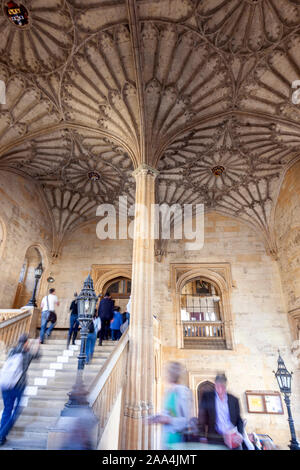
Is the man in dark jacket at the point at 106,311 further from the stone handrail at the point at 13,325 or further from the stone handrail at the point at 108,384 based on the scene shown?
the stone handrail at the point at 13,325

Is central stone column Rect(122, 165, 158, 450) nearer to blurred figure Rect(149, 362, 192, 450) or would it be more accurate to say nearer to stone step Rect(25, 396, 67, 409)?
stone step Rect(25, 396, 67, 409)

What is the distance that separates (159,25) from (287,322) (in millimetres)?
10708

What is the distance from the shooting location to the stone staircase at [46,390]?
326 cm

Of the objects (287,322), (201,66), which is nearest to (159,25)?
(201,66)

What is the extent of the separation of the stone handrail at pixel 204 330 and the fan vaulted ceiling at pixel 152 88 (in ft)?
21.0

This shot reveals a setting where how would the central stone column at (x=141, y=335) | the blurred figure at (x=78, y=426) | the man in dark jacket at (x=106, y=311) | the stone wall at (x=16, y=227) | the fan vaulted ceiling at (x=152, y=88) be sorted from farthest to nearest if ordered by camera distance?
the stone wall at (x=16, y=227), the man in dark jacket at (x=106, y=311), the fan vaulted ceiling at (x=152, y=88), the central stone column at (x=141, y=335), the blurred figure at (x=78, y=426)

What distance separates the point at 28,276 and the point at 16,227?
3.05 meters

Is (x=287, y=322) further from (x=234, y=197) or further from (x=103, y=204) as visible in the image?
(x=103, y=204)

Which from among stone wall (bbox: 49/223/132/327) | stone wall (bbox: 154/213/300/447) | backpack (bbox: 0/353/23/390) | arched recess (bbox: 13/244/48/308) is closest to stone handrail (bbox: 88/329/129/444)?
backpack (bbox: 0/353/23/390)

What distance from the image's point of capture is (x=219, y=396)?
319cm

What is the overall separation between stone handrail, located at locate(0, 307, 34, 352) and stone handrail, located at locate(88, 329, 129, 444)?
2.63 m

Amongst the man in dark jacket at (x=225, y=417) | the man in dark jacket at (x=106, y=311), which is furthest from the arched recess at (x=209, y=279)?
A: the man in dark jacket at (x=225, y=417)

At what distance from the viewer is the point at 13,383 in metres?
3.37
